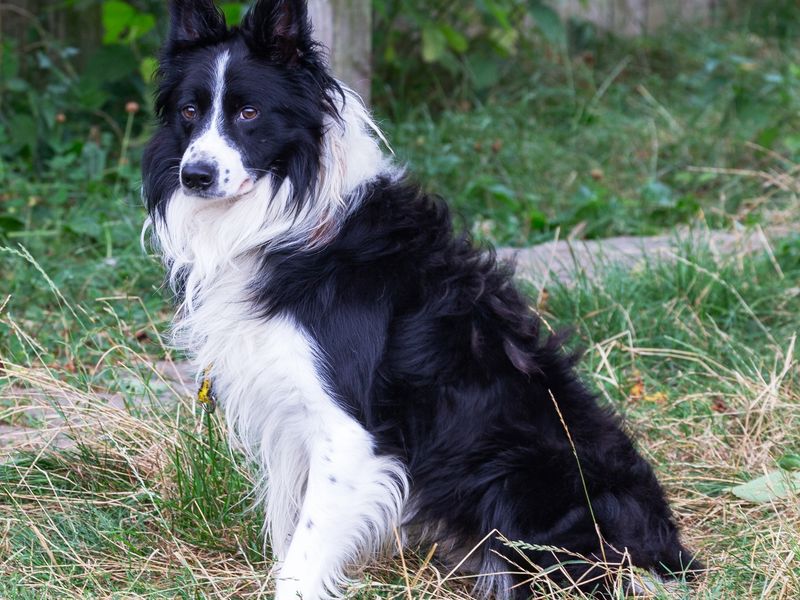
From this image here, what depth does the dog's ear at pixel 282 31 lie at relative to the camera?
2.78 meters

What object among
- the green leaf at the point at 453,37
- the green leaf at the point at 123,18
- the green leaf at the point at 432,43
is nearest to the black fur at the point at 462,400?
the green leaf at the point at 123,18

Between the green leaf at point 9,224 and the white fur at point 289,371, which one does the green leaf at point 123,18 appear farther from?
the white fur at point 289,371

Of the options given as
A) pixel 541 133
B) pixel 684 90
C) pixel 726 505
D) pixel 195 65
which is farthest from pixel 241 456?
pixel 684 90

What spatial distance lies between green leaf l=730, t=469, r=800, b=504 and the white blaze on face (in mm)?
1813

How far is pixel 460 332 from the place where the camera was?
283cm

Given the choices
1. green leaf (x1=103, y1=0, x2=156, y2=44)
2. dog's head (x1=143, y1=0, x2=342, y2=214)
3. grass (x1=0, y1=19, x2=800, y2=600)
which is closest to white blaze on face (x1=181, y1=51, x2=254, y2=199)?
dog's head (x1=143, y1=0, x2=342, y2=214)

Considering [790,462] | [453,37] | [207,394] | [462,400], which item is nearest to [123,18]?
[453,37]

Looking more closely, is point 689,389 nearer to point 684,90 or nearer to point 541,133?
point 541,133

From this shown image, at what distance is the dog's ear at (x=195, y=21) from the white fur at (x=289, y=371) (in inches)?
16.6

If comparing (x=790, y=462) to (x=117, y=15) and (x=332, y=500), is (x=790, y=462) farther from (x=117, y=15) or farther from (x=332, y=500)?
(x=117, y=15)

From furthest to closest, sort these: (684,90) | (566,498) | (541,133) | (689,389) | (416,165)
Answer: (684,90) < (541,133) < (416,165) < (689,389) < (566,498)

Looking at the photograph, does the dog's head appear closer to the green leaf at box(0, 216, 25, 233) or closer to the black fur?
the black fur

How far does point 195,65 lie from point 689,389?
232 centimetres

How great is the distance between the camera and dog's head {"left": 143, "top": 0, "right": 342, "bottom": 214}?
275 centimetres
